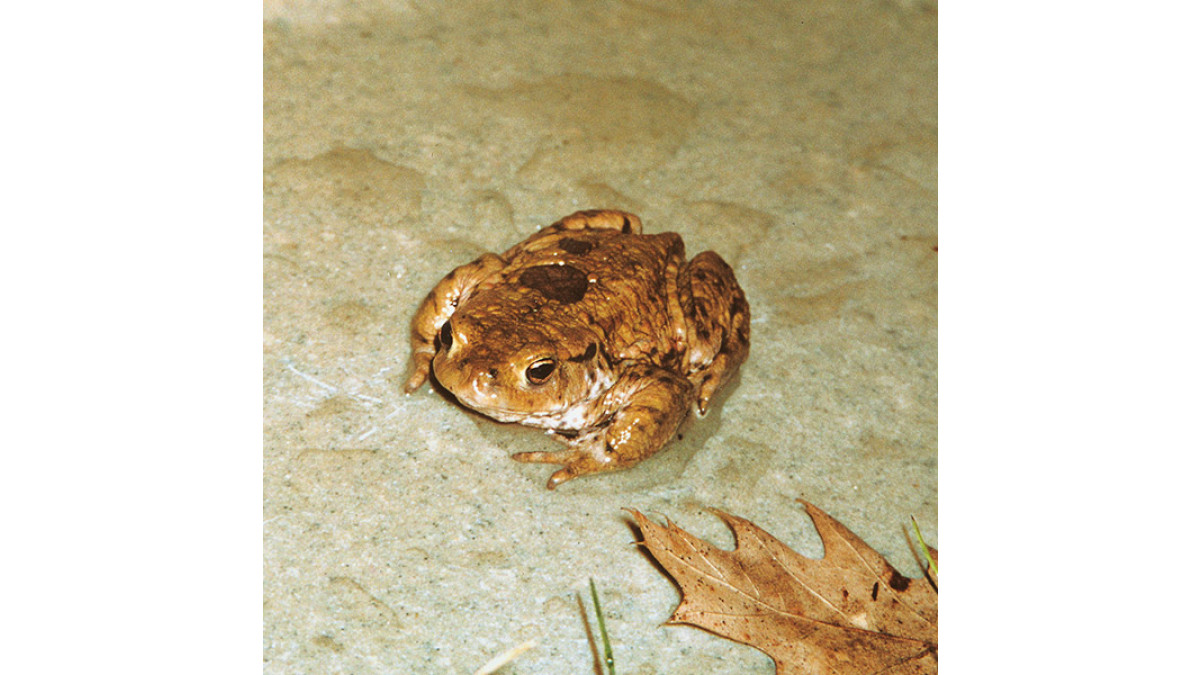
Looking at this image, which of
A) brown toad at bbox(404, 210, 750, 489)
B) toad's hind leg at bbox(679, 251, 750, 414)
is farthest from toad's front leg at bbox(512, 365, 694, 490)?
toad's hind leg at bbox(679, 251, 750, 414)

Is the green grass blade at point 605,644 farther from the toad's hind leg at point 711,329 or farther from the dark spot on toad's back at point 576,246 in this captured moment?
the dark spot on toad's back at point 576,246

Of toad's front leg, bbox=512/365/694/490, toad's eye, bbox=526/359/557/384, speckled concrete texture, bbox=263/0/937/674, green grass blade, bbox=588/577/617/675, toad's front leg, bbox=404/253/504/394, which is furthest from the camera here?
toad's front leg, bbox=404/253/504/394

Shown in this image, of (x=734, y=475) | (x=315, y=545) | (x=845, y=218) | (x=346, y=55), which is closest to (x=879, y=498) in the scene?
(x=734, y=475)

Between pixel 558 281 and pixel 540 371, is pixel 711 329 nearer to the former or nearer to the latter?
pixel 558 281

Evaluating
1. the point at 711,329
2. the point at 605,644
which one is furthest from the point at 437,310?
the point at 605,644

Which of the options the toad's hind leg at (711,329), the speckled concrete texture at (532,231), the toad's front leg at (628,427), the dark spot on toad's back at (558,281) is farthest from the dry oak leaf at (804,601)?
the dark spot on toad's back at (558,281)

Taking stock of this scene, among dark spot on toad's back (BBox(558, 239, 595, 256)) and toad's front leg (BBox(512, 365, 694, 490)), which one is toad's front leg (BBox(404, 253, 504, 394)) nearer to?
dark spot on toad's back (BBox(558, 239, 595, 256))
